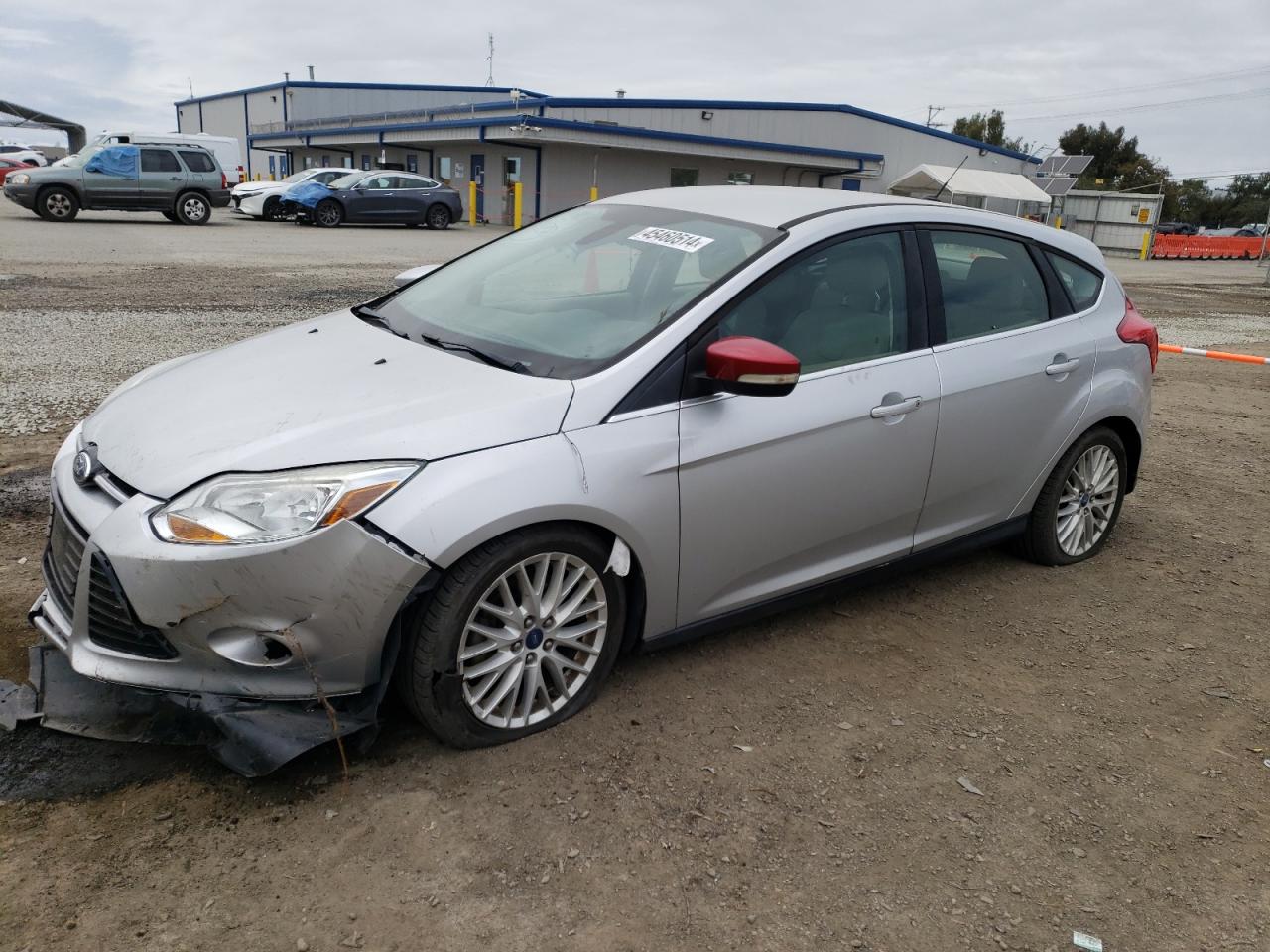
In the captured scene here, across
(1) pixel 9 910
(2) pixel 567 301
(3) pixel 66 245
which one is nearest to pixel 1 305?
(3) pixel 66 245

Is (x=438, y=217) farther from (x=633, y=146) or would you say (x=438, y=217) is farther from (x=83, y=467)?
(x=83, y=467)

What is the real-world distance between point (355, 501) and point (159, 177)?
23.3 metres

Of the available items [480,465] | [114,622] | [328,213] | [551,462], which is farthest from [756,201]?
[328,213]

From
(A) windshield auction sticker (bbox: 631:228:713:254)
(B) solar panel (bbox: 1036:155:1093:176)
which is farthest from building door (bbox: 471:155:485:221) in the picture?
(A) windshield auction sticker (bbox: 631:228:713:254)

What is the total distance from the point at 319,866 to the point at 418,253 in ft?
58.4

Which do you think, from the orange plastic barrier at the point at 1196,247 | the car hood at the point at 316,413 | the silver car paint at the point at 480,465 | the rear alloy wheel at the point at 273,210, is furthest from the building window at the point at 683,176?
the car hood at the point at 316,413

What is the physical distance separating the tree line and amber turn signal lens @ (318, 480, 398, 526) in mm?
→ 70613

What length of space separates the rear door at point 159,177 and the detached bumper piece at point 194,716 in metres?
22.5

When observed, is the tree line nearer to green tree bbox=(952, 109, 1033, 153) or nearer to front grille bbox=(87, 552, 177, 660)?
green tree bbox=(952, 109, 1033, 153)

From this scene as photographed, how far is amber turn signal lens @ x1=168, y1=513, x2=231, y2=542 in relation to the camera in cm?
249

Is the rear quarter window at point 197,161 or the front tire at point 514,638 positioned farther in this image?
the rear quarter window at point 197,161

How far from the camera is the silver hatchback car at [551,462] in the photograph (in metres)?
2.55

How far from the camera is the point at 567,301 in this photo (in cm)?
350

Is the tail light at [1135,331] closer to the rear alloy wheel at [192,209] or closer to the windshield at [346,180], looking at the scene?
the rear alloy wheel at [192,209]
